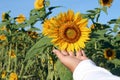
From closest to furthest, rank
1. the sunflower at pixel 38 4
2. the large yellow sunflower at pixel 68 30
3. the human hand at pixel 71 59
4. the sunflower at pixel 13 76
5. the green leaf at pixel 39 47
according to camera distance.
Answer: the human hand at pixel 71 59 < the green leaf at pixel 39 47 < the large yellow sunflower at pixel 68 30 < the sunflower at pixel 38 4 < the sunflower at pixel 13 76

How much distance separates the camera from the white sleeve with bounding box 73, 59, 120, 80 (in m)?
1.00

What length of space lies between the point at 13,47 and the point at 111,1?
0.96 metres

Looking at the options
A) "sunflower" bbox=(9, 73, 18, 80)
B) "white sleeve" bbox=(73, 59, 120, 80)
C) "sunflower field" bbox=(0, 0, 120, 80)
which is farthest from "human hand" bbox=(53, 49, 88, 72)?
"sunflower" bbox=(9, 73, 18, 80)

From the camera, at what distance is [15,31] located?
324cm

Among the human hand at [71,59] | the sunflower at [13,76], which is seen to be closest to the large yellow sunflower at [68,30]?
the human hand at [71,59]

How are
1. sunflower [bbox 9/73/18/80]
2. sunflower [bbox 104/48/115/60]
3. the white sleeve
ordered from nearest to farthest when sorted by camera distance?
1. the white sleeve
2. sunflower [bbox 104/48/115/60]
3. sunflower [bbox 9/73/18/80]

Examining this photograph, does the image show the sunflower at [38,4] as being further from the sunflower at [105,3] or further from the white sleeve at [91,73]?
the white sleeve at [91,73]

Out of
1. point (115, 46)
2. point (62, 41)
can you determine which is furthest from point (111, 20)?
point (62, 41)

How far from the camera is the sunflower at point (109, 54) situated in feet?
9.04

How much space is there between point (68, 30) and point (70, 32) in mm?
32

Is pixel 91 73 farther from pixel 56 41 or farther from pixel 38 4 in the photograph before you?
pixel 38 4

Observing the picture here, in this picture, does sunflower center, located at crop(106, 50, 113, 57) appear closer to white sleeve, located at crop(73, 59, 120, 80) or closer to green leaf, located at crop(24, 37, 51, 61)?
→ green leaf, located at crop(24, 37, 51, 61)

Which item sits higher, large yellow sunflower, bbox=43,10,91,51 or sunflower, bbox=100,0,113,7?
sunflower, bbox=100,0,113,7

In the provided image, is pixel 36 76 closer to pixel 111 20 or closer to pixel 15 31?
pixel 15 31
